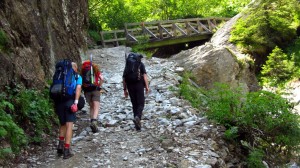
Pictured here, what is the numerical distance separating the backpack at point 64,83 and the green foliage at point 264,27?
43.8 feet

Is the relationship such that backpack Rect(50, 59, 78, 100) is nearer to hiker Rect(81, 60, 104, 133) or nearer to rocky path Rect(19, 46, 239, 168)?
rocky path Rect(19, 46, 239, 168)

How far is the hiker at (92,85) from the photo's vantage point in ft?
22.7

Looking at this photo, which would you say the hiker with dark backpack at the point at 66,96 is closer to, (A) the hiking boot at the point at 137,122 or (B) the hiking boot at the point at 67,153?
(B) the hiking boot at the point at 67,153

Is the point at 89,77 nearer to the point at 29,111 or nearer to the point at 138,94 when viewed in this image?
the point at 138,94

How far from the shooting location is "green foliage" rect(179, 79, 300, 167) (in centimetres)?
662

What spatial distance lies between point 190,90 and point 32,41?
445 centimetres

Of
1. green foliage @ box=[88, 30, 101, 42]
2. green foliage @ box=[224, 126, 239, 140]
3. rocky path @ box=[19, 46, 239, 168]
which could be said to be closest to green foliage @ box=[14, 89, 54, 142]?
rocky path @ box=[19, 46, 239, 168]

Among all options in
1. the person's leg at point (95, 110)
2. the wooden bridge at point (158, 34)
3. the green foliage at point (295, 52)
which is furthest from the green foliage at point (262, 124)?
the wooden bridge at point (158, 34)

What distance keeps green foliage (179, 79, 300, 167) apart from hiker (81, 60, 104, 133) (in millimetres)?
2447

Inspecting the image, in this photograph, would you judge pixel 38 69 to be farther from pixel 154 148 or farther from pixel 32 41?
pixel 154 148

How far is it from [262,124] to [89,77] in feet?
11.8

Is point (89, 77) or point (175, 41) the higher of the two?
point (175, 41)

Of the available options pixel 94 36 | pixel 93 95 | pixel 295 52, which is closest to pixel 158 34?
pixel 94 36

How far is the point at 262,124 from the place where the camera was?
6.91 metres
